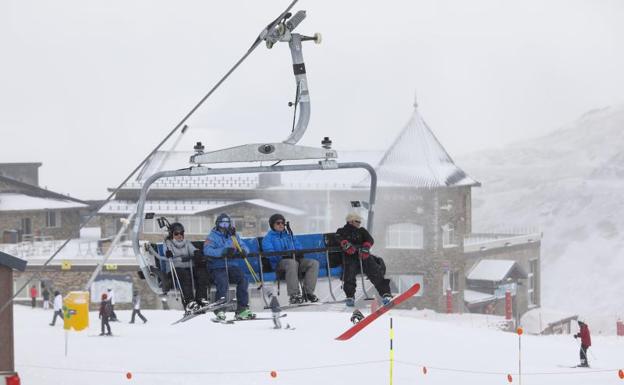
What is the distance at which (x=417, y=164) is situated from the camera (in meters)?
66.6

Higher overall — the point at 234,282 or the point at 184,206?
the point at 184,206

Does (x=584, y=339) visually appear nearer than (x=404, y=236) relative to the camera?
Yes

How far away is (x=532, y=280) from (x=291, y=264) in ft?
214

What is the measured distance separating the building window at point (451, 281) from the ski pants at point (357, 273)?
4969 centimetres

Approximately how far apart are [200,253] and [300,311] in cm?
3169

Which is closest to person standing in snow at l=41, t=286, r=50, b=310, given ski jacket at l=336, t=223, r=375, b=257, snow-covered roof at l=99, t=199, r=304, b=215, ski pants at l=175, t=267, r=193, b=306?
snow-covered roof at l=99, t=199, r=304, b=215

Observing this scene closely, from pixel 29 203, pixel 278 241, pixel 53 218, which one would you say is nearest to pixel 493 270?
pixel 53 218

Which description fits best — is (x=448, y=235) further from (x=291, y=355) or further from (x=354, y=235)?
(x=354, y=235)

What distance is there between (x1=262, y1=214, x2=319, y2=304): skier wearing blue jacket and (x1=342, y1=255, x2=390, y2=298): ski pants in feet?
1.61

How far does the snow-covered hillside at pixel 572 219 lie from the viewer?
118m

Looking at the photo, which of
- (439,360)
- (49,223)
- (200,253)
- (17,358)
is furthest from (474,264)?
(200,253)

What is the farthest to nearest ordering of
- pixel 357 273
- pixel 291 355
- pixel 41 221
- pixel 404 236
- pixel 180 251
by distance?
pixel 41 221 < pixel 404 236 < pixel 291 355 < pixel 357 273 < pixel 180 251

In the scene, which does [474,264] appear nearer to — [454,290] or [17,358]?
[454,290]

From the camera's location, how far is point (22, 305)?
1991 inches
